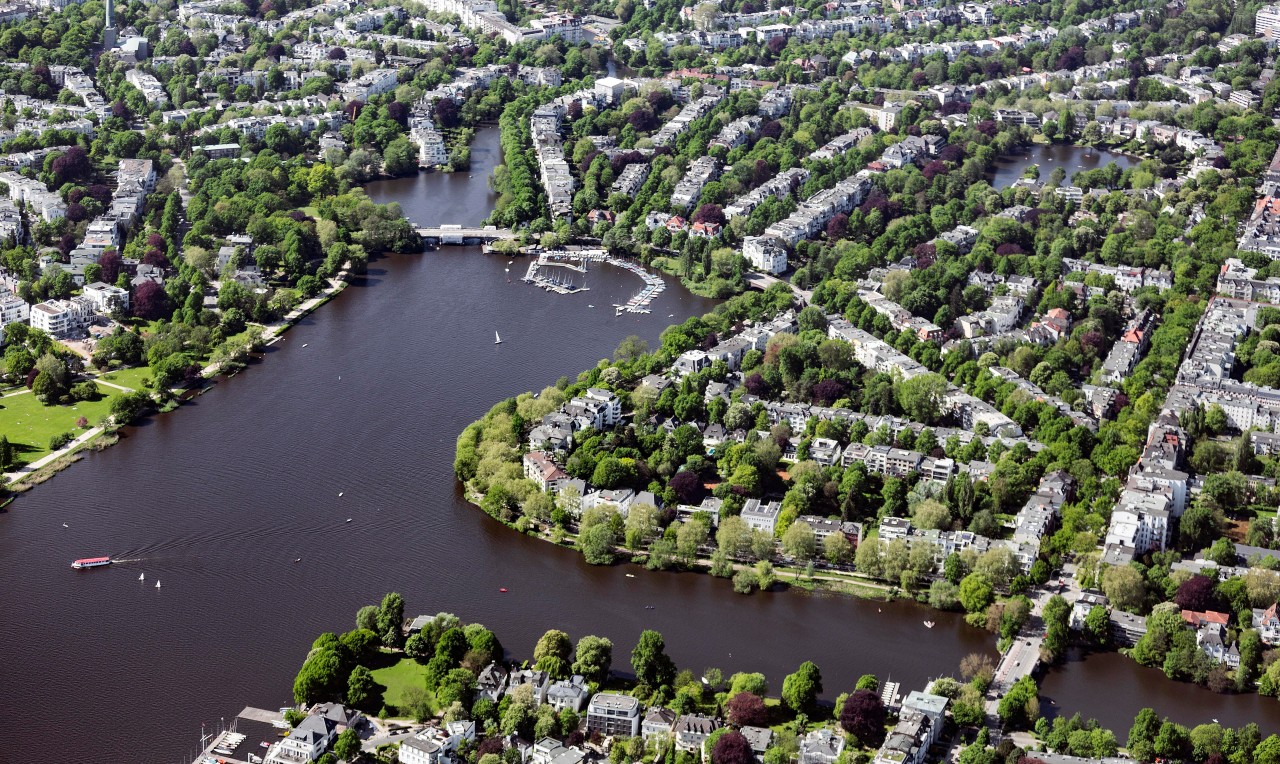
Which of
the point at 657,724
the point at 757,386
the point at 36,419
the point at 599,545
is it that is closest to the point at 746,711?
the point at 657,724

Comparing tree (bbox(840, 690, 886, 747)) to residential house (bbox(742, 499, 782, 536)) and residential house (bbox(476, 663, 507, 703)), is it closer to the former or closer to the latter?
residential house (bbox(476, 663, 507, 703))

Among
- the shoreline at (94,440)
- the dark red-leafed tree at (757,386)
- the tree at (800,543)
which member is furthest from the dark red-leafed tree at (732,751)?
the shoreline at (94,440)

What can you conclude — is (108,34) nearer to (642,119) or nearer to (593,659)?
(642,119)

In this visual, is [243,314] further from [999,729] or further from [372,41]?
[372,41]

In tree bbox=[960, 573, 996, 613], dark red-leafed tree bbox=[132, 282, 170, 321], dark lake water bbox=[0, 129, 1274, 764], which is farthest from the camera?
dark red-leafed tree bbox=[132, 282, 170, 321]

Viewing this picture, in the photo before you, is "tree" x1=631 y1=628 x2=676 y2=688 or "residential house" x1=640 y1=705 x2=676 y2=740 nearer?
"residential house" x1=640 y1=705 x2=676 y2=740

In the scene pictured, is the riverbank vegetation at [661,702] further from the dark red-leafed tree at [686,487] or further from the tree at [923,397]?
the tree at [923,397]

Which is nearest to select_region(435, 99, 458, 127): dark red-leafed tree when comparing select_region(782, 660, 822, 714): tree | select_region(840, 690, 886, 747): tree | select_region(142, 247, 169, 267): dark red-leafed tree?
select_region(142, 247, 169, 267): dark red-leafed tree
